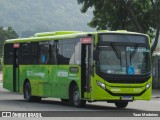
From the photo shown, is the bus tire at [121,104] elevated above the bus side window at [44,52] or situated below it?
below

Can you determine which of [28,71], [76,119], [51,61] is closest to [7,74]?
[28,71]

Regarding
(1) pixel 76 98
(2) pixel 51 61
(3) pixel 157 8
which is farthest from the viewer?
(3) pixel 157 8

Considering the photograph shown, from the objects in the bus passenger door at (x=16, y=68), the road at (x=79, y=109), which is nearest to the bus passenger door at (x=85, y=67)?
the road at (x=79, y=109)

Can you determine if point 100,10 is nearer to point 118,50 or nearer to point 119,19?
point 119,19

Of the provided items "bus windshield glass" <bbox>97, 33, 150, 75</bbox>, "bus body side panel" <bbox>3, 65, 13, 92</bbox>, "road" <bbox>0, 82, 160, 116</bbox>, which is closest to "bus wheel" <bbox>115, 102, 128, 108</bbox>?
"road" <bbox>0, 82, 160, 116</bbox>

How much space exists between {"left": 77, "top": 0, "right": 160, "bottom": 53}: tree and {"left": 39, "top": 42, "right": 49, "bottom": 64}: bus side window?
18.1m

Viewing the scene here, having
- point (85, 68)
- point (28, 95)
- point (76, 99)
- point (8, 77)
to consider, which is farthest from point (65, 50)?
point (8, 77)

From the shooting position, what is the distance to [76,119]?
55.9ft

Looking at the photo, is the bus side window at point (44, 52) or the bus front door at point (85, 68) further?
the bus side window at point (44, 52)

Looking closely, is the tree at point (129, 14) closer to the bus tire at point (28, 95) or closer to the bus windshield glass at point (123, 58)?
the bus tire at point (28, 95)

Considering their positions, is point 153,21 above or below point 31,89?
above

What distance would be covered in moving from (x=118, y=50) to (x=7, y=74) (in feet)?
32.6

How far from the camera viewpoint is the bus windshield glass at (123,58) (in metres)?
21.5

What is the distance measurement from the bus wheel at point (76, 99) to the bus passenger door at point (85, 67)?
41 centimetres
